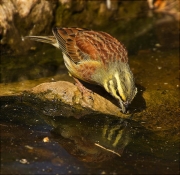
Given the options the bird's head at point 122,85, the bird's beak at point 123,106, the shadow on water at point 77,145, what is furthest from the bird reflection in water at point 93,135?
the bird's head at point 122,85

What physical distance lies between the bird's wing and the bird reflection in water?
866mm

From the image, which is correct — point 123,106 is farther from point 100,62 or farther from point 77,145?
point 77,145

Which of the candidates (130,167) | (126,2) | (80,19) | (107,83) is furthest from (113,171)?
(126,2)

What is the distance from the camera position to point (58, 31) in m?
8.08

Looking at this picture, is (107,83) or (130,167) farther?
(107,83)

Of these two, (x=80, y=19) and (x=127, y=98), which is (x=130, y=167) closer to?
(x=127, y=98)

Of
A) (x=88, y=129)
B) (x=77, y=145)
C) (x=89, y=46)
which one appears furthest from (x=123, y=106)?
(x=89, y=46)

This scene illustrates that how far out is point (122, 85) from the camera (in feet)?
21.2

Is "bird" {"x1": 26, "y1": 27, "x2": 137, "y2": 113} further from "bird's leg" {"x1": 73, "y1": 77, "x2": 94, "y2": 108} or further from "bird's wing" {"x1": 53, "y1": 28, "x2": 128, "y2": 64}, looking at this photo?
"bird's leg" {"x1": 73, "y1": 77, "x2": 94, "y2": 108}

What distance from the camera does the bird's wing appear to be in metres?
7.08

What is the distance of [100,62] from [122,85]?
719 mm

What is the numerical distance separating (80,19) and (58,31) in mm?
2147

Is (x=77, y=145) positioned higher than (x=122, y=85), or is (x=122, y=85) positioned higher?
(x=122, y=85)

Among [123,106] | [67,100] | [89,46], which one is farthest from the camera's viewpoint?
[89,46]
